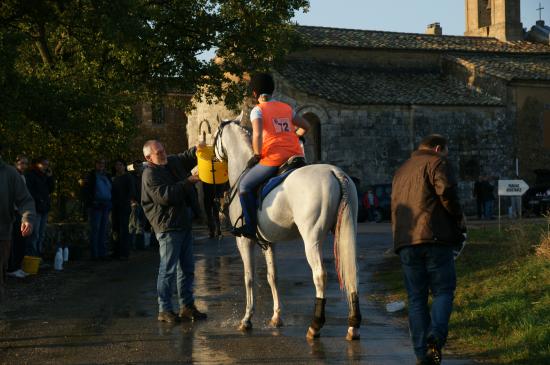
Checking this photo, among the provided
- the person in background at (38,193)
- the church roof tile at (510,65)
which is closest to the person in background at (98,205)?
the person in background at (38,193)

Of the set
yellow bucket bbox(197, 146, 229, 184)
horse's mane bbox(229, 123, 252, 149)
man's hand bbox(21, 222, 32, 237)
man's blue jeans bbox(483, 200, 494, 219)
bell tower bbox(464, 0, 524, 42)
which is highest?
bell tower bbox(464, 0, 524, 42)

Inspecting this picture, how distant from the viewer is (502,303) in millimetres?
10328

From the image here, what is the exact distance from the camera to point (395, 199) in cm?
809

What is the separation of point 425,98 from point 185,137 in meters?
19.4

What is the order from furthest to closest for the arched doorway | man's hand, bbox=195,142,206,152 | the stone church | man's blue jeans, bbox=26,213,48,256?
the arched doorway → the stone church → man's blue jeans, bbox=26,213,48,256 → man's hand, bbox=195,142,206,152

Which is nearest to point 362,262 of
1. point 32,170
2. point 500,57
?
point 32,170

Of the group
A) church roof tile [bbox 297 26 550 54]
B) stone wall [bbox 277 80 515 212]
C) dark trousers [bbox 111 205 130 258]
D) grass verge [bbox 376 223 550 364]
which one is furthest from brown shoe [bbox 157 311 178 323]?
church roof tile [bbox 297 26 550 54]

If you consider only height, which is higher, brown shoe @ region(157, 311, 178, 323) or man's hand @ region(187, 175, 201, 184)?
man's hand @ region(187, 175, 201, 184)

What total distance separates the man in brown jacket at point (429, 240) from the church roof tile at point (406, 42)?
39385 millimetres

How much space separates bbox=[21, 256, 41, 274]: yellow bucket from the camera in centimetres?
1611

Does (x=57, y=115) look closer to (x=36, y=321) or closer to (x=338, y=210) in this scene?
(x=36, y=321)

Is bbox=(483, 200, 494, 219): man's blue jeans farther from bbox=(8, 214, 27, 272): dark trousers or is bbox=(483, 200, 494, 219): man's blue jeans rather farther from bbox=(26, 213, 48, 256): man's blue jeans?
bbox=(8, 214, 27, 272): dark trousers

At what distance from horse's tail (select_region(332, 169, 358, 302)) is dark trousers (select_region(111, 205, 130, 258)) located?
37.7ft

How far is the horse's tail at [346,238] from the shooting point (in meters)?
9.05
